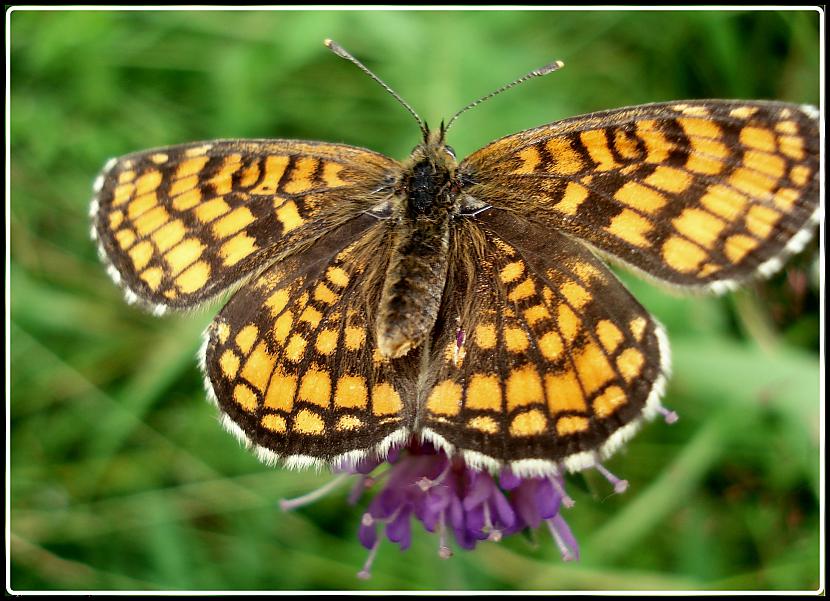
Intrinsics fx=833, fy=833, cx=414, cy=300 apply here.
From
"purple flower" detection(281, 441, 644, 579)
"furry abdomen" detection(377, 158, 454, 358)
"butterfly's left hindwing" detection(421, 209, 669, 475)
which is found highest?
"furry abdomen" detection(377, 158, 454, 358)

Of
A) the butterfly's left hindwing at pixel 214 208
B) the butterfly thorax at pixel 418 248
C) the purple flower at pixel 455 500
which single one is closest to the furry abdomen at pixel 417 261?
the butterfly thorax at pixel 418 248

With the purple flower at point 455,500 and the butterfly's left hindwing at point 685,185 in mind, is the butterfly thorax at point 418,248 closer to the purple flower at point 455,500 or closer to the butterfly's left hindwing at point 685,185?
the butterfly's left hindwing at point 685,185

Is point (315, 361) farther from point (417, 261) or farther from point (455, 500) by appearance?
point (455, 500)

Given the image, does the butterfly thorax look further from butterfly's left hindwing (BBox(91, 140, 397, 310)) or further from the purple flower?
the purple flower

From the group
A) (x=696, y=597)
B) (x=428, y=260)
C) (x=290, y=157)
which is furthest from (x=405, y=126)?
(x=696, y=597)

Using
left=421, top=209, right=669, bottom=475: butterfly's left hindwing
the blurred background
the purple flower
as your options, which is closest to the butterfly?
left=421, top=209, right=669, bottom=475: butterfly's left hindwing

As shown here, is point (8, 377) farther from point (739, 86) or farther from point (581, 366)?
point (739, 86)
